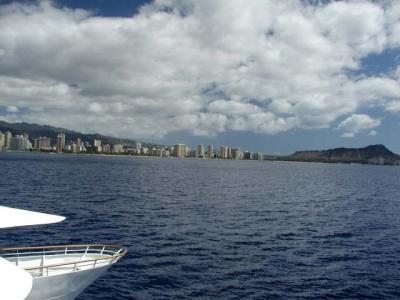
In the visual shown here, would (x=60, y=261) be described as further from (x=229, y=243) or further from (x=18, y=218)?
(x=229, y=243)

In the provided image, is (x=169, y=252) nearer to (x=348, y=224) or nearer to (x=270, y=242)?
(x=270, y=242)

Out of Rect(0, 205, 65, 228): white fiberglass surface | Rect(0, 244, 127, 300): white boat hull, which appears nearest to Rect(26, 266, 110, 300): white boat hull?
Rect(0, 244, 127, 300): white boat hull

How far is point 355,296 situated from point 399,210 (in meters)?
54.5

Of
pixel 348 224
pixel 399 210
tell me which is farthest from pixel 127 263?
pixel 399 210

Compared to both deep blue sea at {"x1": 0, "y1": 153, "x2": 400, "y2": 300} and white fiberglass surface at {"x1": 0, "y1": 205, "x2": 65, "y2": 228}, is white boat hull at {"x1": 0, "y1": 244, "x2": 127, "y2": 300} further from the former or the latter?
deep blue sea at {"x1": 0, "y1": 153, "x2": 400, "y2": 300}

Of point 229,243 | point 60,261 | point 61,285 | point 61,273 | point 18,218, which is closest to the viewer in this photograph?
point 18,218

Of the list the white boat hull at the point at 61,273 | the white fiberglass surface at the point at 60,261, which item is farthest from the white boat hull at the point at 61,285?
the white fiberglass surface at the point at 60,261

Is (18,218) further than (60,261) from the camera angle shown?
No

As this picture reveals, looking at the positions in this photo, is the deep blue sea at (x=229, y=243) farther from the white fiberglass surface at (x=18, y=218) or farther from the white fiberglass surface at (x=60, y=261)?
the white fiberglass surface at (x=18, y=218)

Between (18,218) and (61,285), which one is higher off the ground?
(18,218)

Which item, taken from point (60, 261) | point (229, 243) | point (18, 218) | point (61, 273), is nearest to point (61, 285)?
point (61, 273)

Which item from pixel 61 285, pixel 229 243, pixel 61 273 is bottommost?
pixel 229 243

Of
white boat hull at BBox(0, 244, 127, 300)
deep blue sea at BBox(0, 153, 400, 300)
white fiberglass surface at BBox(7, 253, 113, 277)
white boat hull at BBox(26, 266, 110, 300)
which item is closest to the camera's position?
white boat hull at BBox(26, 266, 110, 300)

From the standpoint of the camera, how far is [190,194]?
3433 inches
